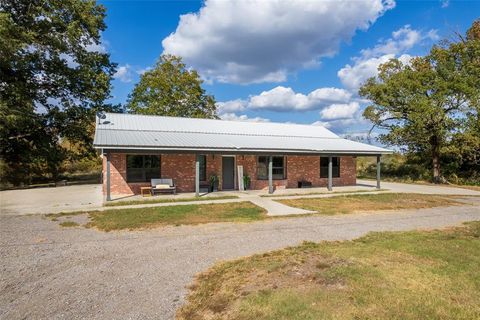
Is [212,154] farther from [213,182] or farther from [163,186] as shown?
[163,186]

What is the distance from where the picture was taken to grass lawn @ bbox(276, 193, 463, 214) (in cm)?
1133

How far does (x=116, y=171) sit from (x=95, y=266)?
9.55 metres

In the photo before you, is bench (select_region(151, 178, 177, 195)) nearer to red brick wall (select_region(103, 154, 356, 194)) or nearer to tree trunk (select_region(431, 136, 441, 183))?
red brick wall (select_region(103, 154, 356, 194))

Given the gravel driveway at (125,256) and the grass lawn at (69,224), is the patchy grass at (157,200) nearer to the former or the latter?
the gravel driveway at (125,256)

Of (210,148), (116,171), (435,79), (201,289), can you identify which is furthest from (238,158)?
(435,79)

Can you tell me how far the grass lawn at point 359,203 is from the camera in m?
11.3

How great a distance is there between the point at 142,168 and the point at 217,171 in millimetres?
3855

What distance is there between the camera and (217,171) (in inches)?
645

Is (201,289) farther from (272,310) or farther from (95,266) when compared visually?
(95,266)

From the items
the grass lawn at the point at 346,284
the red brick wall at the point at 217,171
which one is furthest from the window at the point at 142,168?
the grass lawn at the point at 346,284

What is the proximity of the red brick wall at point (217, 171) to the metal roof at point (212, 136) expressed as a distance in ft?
3.23

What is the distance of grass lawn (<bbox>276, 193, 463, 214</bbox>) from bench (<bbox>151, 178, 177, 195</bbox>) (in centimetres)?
529

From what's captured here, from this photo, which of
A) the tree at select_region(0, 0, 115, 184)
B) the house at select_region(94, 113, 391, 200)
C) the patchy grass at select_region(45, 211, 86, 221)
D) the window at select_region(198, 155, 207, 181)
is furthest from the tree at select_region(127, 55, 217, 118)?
the patchy grass at select_region(45, 211, 86, 221)

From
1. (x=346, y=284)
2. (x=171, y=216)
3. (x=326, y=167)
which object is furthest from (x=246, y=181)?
(x=346, y=284)
